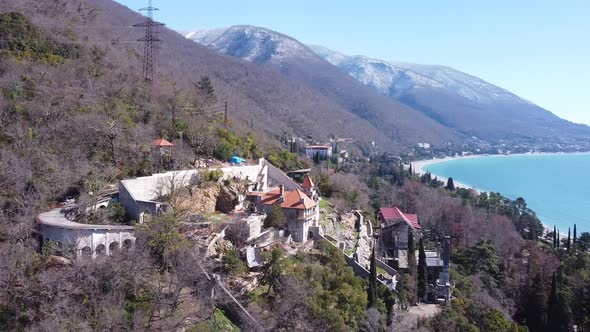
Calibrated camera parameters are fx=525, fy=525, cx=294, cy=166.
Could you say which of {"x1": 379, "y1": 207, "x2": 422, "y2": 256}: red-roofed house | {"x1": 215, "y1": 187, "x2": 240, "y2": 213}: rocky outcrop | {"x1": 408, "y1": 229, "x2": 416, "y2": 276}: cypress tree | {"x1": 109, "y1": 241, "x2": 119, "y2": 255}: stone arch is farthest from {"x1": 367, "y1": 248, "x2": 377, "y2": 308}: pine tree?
{"x1": 109, "y1": 241, "x2": 119, "y2": 255}: stone arch

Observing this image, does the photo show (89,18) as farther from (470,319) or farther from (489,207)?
(489,207)

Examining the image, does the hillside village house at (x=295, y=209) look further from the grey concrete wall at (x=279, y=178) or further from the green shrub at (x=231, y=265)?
the grey concrete wall at (x=279, y=178)

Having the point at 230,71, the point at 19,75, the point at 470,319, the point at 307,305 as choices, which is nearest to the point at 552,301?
the point at 470,319

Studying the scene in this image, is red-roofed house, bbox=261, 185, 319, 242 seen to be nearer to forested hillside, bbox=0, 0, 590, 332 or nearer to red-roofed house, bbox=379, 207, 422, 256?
forested hillside, bbox=0, 0, 590, 332

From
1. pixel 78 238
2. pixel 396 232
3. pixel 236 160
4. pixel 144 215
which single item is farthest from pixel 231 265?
pixel 396 232

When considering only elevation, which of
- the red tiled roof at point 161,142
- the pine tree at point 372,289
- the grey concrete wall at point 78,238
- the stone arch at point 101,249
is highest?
the red tiled roof at point 161,142

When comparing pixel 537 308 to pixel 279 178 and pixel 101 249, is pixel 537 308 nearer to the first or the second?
pixel 279 178

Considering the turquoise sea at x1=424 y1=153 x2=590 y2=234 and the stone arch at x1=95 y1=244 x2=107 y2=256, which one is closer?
the stone arch at x1=95 y1=244 x2=107 y2=256

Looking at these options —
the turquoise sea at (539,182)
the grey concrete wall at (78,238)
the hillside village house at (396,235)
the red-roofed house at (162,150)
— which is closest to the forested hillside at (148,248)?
the red-roofed house at (162,150)
